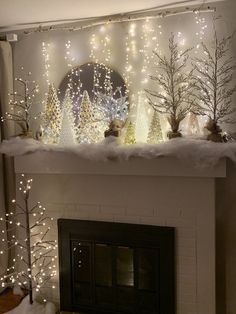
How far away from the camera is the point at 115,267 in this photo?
2.63m

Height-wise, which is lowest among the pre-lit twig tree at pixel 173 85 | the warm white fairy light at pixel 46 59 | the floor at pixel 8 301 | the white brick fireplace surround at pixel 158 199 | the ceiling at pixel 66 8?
the floor at pixel 8 301

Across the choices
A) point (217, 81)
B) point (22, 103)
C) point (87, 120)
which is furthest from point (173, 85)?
point (22, 103)

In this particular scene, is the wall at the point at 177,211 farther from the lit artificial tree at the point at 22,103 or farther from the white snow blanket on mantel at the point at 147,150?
the lit artificial tree at the point at 22,103

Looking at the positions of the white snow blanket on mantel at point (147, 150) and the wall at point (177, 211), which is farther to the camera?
the wall at point (177, 211)

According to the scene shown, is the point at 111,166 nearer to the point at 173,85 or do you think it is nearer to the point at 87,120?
the point at 87,120

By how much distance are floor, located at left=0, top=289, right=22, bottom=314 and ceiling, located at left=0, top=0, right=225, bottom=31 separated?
218 cm


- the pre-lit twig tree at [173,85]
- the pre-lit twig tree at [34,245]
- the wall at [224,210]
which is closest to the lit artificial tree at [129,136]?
the pre-lit twig tree at [173,85]

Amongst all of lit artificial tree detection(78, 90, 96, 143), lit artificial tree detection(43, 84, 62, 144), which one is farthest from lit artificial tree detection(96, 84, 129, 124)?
lit artificial tree detection(43, 84, 62, 144)

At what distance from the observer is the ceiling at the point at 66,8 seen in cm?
250

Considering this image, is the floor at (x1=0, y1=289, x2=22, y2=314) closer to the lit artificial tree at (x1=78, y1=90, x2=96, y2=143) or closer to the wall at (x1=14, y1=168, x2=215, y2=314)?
the wall at (x1=14, y1=168, x2=215, y2=314)

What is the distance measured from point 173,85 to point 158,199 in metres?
0.82

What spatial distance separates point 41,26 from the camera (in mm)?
3014

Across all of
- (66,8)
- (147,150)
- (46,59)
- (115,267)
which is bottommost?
(115,267)

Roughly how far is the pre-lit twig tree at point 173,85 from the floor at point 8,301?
5.84 feet
